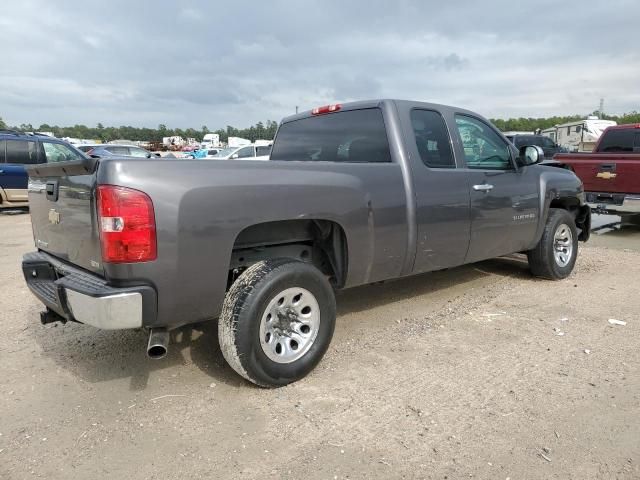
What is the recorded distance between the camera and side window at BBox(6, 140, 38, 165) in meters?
11.6

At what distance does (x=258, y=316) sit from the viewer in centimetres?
291

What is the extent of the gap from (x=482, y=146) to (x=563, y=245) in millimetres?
1906

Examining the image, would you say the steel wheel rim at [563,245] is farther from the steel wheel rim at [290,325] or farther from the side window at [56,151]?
the side window at [56,151]

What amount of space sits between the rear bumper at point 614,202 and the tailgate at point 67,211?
8893 millimetres

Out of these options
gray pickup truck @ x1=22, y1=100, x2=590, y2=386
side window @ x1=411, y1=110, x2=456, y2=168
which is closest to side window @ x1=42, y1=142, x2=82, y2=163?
Result: gray pickup truck @ x1=22, y1=100, x2=590, y2=386

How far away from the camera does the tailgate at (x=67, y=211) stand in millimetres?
2693

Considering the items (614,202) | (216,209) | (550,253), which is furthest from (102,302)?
(614,202)

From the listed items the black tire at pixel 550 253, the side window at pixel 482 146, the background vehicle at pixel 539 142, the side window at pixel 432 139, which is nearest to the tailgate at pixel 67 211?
the side window at pixel 432 139

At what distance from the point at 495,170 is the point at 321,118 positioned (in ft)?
5.61

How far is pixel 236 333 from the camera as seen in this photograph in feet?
9.36

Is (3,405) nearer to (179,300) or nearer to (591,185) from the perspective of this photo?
(179,300)

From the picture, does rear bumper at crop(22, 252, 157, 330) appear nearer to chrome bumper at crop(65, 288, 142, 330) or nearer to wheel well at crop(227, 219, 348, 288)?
chrome bumper at crop(65, 288, 142, 330)

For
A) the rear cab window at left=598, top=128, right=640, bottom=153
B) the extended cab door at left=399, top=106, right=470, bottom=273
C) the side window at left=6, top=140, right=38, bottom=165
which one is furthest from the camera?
the side window at left=6, top=140, right=38, bottom=165

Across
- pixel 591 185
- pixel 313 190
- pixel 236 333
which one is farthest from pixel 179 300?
pixel 591 185
